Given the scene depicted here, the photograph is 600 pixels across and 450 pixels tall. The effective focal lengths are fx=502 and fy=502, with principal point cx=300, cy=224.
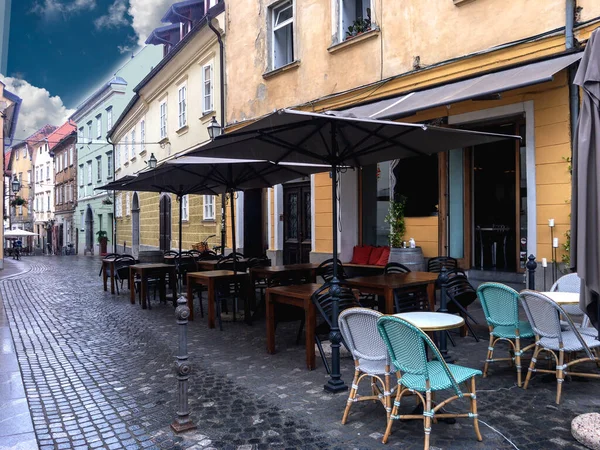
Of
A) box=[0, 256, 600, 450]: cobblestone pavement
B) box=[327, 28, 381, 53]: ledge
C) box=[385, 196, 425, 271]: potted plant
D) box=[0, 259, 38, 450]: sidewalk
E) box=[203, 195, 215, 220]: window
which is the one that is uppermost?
box=[327, 28, 381, 53]: ledge

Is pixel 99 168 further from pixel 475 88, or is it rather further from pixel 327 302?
pixel 327 302

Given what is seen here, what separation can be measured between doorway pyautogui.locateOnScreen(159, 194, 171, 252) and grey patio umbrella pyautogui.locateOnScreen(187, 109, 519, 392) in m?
15.3

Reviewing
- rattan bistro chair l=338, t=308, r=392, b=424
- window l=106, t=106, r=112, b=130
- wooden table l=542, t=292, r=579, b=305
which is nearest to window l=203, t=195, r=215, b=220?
wooden table l=542, t=292, r=579, b=305

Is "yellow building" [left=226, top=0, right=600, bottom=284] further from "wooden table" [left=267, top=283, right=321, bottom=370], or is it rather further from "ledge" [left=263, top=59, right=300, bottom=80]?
"wooden table" [left=267, top=283, right=321, bottom=370]

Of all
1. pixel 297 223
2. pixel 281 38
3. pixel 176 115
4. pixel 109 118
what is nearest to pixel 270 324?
pixel 297 223

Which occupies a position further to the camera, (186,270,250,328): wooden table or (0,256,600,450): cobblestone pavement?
(186,270,250,328): wooden table

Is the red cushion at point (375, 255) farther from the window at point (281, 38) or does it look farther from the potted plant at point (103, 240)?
the potted plant at point (103, 240)

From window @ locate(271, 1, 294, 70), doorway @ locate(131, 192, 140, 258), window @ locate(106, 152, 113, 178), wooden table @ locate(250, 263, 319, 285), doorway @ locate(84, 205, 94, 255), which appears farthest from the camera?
doorway @ locate(84, 205, 94, 255)

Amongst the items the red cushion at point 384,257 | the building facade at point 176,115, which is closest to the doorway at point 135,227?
the building facade at point 176,115

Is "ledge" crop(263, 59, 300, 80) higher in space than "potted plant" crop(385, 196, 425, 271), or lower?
higher

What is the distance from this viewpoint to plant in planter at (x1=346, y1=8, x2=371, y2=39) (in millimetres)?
10170

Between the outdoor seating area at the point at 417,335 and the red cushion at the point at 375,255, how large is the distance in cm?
242

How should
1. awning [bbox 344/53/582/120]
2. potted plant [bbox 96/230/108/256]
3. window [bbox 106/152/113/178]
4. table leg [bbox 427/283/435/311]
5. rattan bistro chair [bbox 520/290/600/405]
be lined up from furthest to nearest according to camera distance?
window [bbox 106/152/113/178]
potted plant [bbox 96/230/108/256]
awning [bbox 344/53/582/120]
table leg [bbox 427/283/435/311]
rattan bistro chair [bbox 520/290/600/405]

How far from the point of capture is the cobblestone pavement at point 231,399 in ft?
11.2
